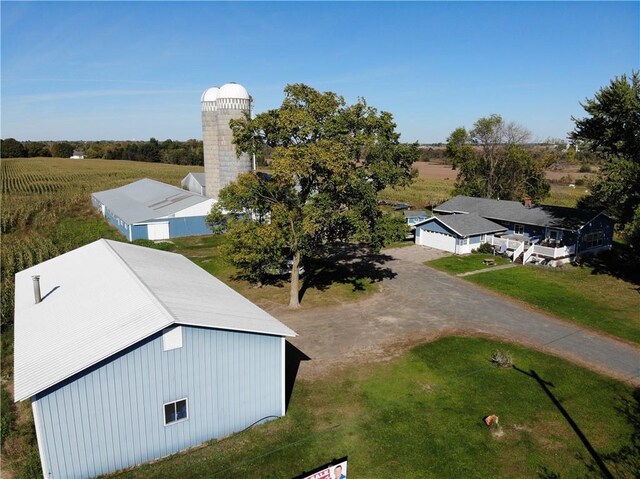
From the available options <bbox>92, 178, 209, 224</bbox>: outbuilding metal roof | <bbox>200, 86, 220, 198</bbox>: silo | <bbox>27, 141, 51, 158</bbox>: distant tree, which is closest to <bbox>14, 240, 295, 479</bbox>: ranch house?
<bbox>92, 178, 209, 224</bbox>: outbuilding metal roof

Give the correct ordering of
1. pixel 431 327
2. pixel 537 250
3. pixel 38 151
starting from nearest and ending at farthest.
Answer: pixel 431 327
pixel 537 250
pixel 38 151

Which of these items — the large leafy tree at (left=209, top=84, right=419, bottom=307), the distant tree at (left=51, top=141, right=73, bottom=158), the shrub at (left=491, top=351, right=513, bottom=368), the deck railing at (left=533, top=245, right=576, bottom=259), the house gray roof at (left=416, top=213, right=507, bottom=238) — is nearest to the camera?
the shrub at (left=491, top=351, right=513, bottom=368)

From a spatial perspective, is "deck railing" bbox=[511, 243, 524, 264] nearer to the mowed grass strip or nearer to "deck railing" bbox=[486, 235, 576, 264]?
"deck railing" bbox=[486, 235, 576, 264]

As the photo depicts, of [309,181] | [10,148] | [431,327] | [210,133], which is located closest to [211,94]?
[210,133]

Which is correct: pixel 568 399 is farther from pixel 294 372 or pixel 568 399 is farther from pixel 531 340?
pixel 294 372

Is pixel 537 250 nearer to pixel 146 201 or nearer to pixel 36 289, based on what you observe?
pixel 36 289

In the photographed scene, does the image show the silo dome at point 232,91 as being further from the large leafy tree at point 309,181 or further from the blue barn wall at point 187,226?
the large leafy tree at point 309,181

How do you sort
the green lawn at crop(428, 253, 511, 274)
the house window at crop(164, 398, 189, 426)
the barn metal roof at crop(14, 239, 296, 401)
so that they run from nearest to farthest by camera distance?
1. the barn metal roof at crop(14, 239, 296, 401)
2. the house window at crop(164, 398, 189, 426)
3. the green lawn at crop(428, 253, 511, 274)
